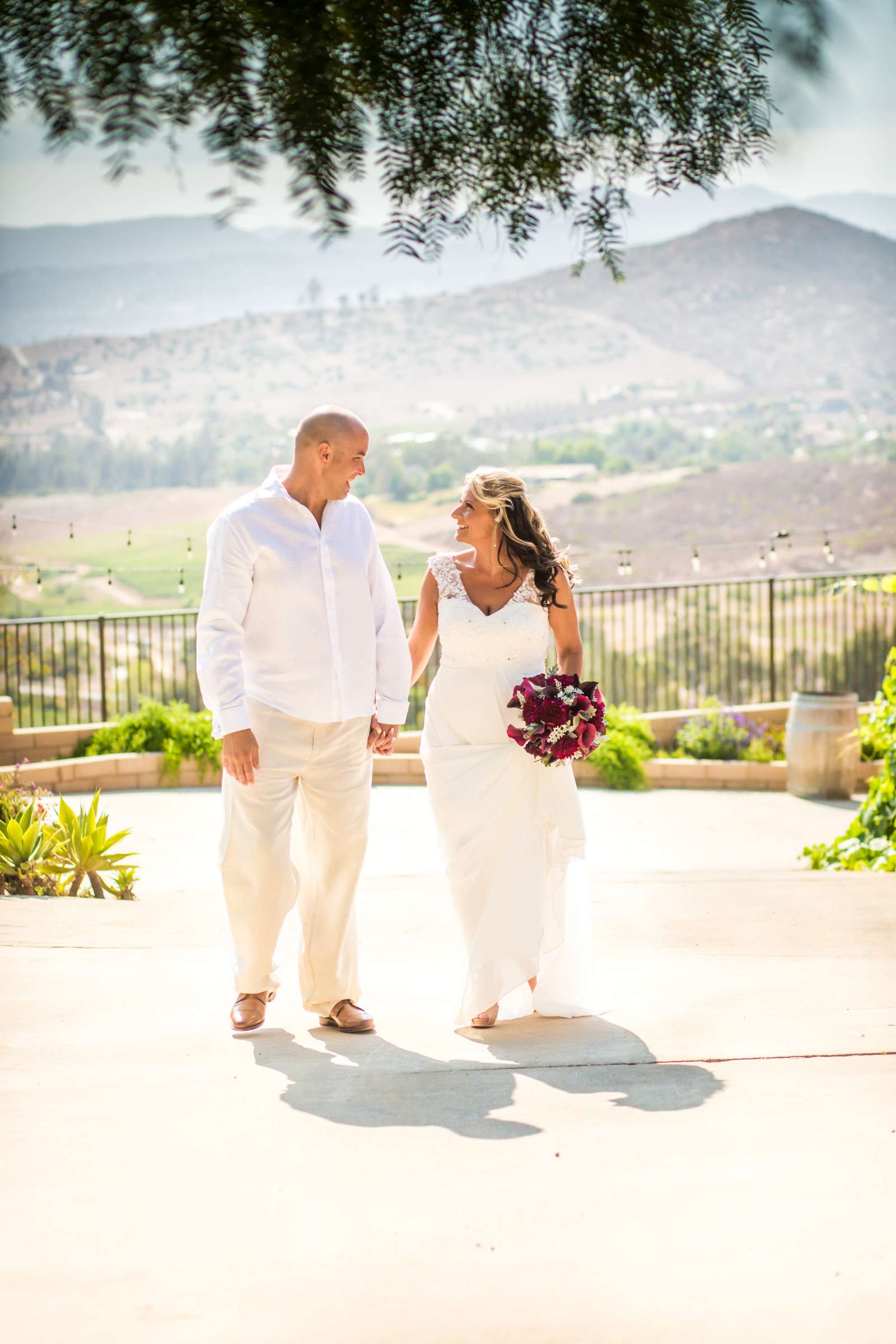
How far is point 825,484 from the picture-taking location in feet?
155

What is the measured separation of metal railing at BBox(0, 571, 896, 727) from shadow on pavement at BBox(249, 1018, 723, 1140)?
584 centimetres

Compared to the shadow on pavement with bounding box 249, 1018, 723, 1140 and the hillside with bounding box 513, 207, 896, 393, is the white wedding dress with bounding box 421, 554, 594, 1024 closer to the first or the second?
the shadow on pavement with bounding box 249, 1018, 723, 1140

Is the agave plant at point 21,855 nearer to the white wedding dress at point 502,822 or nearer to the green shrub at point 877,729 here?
the white wedding dress at point 502,822

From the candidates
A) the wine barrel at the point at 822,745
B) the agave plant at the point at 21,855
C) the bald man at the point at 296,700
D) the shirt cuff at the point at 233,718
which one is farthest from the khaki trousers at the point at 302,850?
the wine barrel at the point at 822,745

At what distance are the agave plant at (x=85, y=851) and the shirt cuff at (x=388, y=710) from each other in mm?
2286

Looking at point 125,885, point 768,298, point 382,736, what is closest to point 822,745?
point 125,885

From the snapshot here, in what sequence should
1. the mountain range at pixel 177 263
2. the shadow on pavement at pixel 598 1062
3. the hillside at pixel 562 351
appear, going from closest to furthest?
the mountain range at pixel 177 263 < the shadow on pavement at pixel 598 1062 < the hillside at pixel 562 351

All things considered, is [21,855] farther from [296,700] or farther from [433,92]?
[433,92]

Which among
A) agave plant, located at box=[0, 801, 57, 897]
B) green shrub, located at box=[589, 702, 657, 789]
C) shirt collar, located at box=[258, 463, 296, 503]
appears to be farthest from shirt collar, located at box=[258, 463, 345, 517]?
green shrub, located at box=[589, 702, 657, 789]

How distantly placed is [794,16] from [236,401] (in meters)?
54.9

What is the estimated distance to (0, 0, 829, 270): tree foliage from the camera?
143 centimetres

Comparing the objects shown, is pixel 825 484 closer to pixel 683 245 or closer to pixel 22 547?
pixel 683 245

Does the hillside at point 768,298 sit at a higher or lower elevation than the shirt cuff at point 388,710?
higher

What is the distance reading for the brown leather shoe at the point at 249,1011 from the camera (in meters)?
3.86
